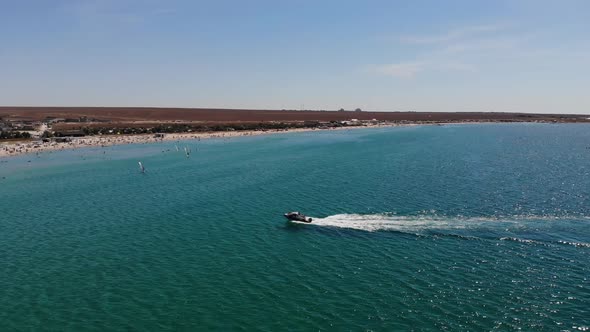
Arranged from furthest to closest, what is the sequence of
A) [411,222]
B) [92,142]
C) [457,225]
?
[92,142], [411,222], [457,225]

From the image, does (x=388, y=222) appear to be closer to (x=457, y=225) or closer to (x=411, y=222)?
(x=411, y=222)

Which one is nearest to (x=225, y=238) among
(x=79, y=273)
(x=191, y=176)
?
(x=79, y=273)

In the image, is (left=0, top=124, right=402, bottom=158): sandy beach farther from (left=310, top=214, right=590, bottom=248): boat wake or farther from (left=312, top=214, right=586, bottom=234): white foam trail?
(left=310, top=214, right=590, bottom=248): boat wake

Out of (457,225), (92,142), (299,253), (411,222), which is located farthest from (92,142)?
(457,225)

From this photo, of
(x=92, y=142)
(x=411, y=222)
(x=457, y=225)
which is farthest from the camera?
(x=92, y=142)

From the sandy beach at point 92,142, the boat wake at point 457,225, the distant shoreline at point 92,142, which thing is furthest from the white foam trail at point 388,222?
the sandy beach at point 92,142

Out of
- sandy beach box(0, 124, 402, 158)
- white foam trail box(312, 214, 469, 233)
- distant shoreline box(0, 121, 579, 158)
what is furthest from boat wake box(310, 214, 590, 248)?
sandy beach box(0, 124, 402, 158)
